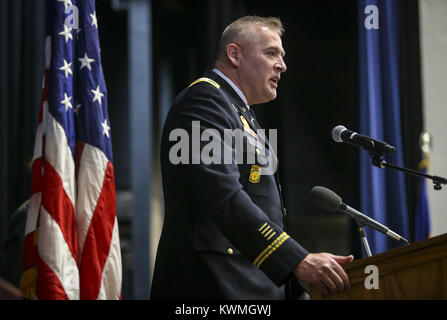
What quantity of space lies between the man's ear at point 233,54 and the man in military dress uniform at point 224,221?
60mm

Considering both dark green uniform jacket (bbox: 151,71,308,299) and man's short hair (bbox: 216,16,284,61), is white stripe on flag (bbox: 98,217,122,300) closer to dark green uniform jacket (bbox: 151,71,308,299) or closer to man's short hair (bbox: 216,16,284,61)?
dark green uniform jacket (bbox: 151,71,308,299)

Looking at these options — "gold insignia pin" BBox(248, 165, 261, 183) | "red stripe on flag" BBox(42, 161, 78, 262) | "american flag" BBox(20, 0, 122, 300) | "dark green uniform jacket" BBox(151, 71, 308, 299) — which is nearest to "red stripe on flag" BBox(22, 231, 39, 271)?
"american flag" BBox(20, 0, 122, 300)

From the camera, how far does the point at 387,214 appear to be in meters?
3.36

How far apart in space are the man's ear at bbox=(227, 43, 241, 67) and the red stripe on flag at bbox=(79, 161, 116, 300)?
698 mm

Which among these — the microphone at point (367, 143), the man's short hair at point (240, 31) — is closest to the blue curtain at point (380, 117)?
the man's short hair at point (240, 31)

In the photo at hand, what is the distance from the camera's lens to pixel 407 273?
140cm

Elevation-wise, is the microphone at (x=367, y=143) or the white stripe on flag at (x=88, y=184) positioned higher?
the microphone at (x=367, y=143)

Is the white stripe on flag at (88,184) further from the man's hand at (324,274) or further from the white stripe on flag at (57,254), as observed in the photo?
the man's hand at (324,274)

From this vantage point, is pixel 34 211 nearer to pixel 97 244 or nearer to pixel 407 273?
pixel 97 244

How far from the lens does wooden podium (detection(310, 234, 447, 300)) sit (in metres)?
1.36

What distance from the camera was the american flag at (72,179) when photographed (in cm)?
211
